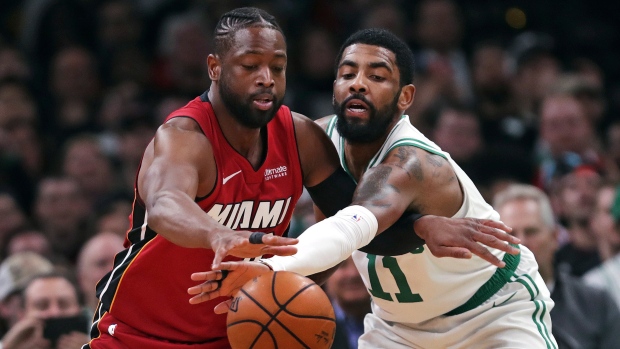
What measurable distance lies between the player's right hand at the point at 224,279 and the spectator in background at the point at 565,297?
135 inches

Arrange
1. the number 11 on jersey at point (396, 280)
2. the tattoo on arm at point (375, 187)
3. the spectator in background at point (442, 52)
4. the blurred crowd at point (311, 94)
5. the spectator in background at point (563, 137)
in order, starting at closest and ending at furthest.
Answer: the tattoo on arm at point (375, 187) < the number 11 on jersey at point (396, 280) < the blurred crowd at point (311, 94) < the spectator in background at point (563, 137) < the spectator in background at point (442, 52)

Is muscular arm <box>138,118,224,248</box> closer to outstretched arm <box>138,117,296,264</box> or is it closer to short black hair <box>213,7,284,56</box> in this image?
outstretched arm <box>138,117,296,264</box>

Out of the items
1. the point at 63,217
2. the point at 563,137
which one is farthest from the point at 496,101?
the point at 63,217

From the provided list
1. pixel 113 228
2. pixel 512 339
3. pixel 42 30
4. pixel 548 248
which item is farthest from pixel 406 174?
pixel 42 30

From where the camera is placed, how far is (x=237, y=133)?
206 inches

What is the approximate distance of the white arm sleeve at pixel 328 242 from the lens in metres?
4.74

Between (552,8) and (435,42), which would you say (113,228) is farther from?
(552,8)

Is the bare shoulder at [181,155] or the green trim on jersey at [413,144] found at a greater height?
the bare shoulder at [181,155]

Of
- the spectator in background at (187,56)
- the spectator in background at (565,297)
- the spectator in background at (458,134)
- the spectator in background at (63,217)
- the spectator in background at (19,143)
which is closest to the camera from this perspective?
the spectator in background at (565,297)

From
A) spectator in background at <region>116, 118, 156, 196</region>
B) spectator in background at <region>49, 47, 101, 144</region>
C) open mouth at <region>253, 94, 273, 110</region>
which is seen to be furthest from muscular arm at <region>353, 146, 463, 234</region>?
spectator in background at <region>49, 47, 101, 144</region>

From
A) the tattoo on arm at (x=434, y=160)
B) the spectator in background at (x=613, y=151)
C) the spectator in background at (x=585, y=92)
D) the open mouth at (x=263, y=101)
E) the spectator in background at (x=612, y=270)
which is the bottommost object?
the spectator in background at (x=612, y=270)

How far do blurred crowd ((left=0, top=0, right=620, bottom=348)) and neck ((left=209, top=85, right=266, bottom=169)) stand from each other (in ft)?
10.9

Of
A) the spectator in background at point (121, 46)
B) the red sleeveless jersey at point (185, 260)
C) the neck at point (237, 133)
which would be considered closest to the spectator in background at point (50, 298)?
the red sleeveless jersey at point (185, 260)

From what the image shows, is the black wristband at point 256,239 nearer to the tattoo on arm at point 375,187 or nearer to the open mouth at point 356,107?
the tattoo on arm at point 375,187
